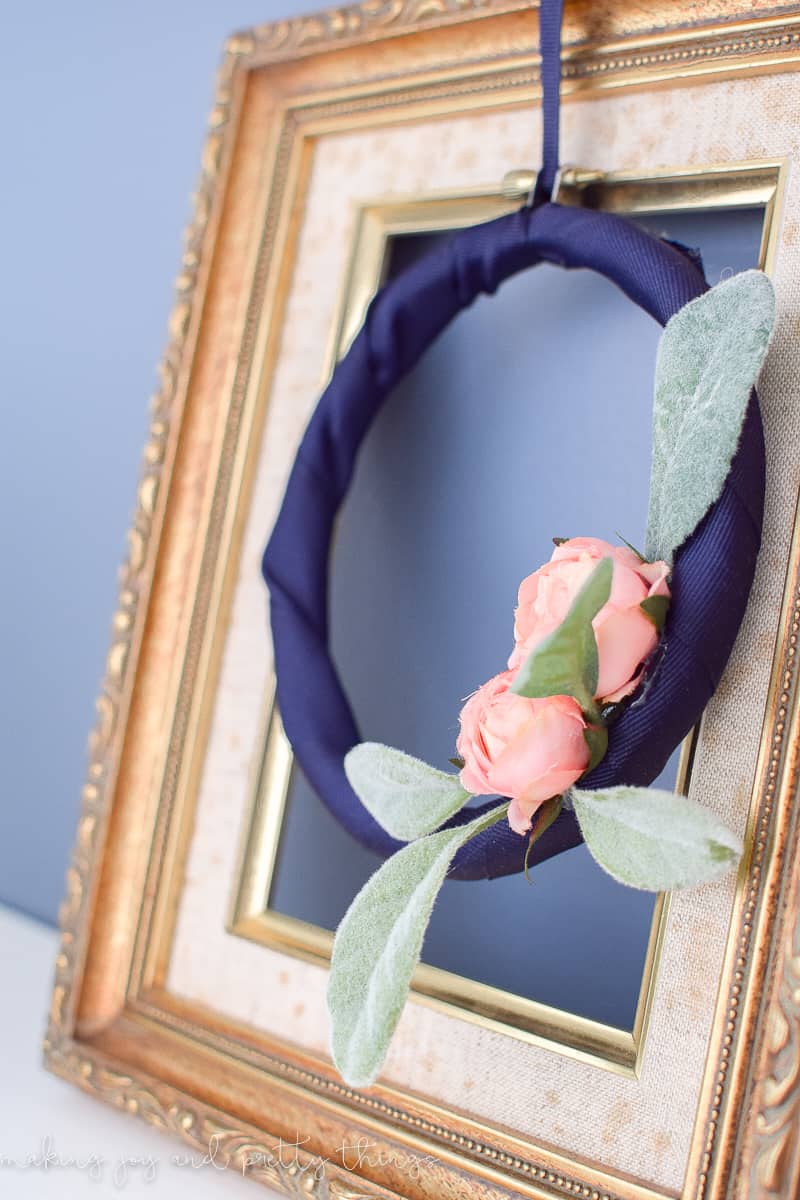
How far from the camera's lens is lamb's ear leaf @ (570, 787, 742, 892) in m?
0.34

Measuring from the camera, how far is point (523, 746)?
0.37m

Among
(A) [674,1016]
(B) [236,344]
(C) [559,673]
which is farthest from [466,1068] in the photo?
(B) [236,344]

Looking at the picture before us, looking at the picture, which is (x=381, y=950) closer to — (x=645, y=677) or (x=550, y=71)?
(x=645, y=677)

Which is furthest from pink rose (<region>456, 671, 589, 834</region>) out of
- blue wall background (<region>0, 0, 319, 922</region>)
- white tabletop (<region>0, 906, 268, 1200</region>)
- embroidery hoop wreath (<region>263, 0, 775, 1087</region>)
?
blue wall background (<region>0, 0, 319, 922</region>)

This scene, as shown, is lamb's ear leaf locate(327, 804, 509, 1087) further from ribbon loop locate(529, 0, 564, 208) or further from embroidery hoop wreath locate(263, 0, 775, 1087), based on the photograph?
ribbon loop locate(529, 0, 564, 208)

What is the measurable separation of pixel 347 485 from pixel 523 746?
230 millimetres

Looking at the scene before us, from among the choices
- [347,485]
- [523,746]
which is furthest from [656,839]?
[347,485]

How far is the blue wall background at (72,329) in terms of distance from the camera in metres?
0.75

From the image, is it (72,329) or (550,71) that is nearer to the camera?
(550,71)

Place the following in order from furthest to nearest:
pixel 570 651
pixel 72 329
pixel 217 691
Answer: pixel 72 329 → pixel 217 691 → pixel 570 651

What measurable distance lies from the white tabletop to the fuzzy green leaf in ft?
0.96

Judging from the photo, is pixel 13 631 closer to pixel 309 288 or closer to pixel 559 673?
pixel 309 288

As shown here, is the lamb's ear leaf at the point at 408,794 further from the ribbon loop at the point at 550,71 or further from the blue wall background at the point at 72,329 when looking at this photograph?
the blue wall background at the point at 72,329

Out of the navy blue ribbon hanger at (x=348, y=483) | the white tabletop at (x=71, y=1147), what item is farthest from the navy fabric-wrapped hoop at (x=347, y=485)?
the white tabletop at (x=71, y=1147)
